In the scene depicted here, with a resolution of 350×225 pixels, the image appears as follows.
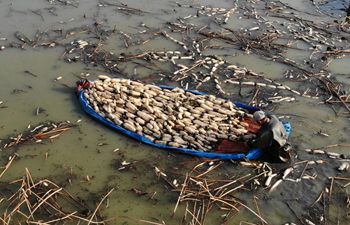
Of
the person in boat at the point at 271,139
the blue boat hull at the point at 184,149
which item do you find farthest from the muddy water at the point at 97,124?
the person in boat at the point at 271,139

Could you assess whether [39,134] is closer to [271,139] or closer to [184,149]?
[184,149]

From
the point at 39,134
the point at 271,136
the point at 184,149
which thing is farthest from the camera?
the point at 39,134

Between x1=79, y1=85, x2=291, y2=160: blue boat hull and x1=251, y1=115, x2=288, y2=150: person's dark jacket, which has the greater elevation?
x1=251, y1=115, x2=288, y2=150: person's dark jacket

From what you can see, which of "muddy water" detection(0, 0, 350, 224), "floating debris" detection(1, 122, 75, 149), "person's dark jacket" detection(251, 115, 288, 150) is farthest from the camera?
"floating debris" detection(1, 122, 75, 149)

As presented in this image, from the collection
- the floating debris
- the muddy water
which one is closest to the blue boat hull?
the muddy water

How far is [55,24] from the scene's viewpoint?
11094mm

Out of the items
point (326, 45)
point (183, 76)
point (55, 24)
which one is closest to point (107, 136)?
point (183, 76)

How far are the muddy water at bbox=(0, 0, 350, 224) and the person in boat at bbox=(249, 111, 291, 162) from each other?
547mm

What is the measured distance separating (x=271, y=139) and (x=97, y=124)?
3.11m

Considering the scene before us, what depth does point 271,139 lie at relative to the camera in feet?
21.1

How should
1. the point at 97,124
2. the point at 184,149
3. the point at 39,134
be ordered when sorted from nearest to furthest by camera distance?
the point at 184,149, the point at 39,134, the point at 97,124

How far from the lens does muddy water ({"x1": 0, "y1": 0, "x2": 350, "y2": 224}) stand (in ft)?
19.9

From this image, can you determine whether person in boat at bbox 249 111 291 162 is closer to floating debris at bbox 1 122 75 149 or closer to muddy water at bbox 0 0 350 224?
muddy water at bbox 0 0 350 224

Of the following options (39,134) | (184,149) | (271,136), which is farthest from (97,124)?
(271,136)
